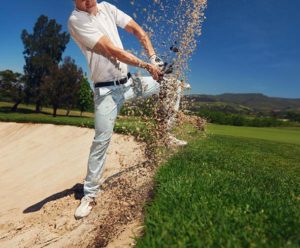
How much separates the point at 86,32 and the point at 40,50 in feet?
257

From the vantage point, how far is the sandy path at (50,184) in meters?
6.48

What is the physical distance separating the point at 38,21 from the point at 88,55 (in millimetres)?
81316

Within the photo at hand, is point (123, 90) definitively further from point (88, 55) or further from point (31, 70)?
point (31, 70)

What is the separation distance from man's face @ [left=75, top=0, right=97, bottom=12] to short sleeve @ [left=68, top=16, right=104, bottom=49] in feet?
0.67

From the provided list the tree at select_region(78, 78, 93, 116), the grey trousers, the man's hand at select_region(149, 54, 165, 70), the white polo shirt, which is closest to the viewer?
the white polo shirt

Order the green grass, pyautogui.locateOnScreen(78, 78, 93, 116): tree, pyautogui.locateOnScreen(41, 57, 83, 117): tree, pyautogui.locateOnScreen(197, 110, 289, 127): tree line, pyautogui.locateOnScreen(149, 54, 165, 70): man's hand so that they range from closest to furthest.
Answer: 1. the green grass
2. pyautogui.locateOnScreen(149, 54, 165, 70): man's hand
3. pyautogui.locateOnScreen(197, 110, 289, 127): tree line
4. pyautogui.locateOnScreen(41, 57, 83, 117): tree
5. pyautogui.locateOnScreen(78, 78, 93, 116): tree

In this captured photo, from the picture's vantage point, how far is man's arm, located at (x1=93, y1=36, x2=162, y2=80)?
585cm

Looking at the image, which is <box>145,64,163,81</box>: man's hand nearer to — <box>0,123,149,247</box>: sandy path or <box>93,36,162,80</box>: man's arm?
<box>93,36,162,80</box>: man's arm

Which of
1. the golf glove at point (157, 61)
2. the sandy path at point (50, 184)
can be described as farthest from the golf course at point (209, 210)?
the golf glove at point (157, 61)

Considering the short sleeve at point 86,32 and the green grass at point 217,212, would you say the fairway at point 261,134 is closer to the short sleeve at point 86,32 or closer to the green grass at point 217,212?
the green grass at point 217,212

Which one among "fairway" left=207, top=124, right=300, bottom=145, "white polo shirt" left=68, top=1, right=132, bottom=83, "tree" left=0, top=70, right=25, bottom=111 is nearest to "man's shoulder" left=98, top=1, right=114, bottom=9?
"white polo shirt" left=68, top=1, right=132, bottom=83

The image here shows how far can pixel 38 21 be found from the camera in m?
81.2

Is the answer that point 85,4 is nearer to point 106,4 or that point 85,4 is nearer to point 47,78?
point 106,4

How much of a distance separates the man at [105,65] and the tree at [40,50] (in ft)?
240
